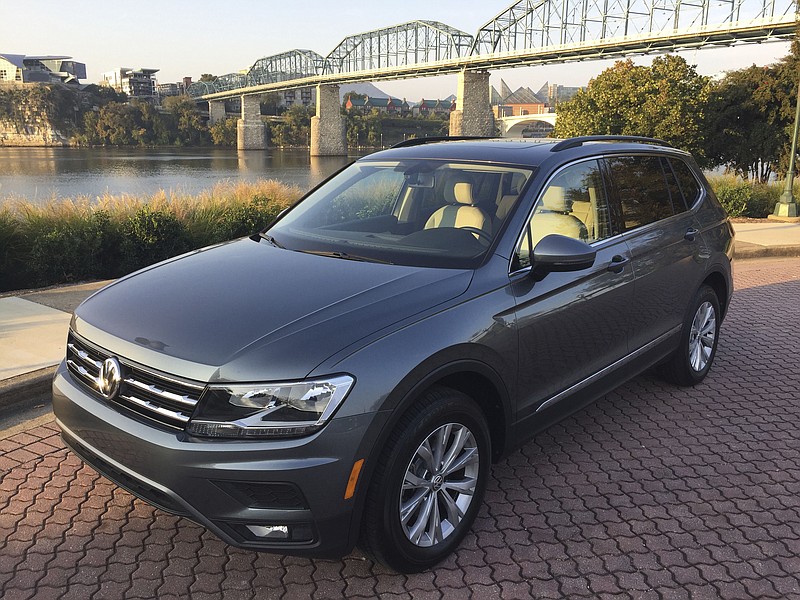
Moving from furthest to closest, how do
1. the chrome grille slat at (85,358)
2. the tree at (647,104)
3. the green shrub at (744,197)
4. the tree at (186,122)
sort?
1. the tree at (186,122)
2. the tree at (647,104)
3. the green shrub at (744,197)
4. the chrome grille slat at (85,358)

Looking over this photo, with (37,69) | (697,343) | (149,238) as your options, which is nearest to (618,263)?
(697,343)

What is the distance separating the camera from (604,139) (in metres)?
4.30

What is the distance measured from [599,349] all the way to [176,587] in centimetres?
243

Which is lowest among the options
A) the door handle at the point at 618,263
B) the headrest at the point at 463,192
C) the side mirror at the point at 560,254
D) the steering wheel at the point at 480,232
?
the door handle at the point at 618,263

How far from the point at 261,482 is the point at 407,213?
6.43 feet

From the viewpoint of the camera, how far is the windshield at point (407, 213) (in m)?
3.27

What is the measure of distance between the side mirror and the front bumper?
4.01ft

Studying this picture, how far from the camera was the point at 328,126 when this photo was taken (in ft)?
301

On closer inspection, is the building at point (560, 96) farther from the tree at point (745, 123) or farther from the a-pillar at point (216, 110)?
the a-pillar at point (216, 110)

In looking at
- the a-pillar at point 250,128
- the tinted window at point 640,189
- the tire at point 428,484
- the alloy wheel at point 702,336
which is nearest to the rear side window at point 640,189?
the tinted window at point 640,189

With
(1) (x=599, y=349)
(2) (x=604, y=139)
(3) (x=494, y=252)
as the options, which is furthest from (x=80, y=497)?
(2) (x=604, y=139)

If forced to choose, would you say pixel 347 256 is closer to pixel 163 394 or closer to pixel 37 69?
pixel 163 394

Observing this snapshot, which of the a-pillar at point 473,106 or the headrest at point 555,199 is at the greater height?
the a-pillar at point 473,106

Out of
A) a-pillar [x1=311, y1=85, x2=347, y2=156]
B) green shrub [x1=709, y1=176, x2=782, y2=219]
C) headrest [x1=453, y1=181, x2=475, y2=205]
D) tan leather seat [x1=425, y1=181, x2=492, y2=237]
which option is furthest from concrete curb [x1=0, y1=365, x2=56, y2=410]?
a-pillar [x1=311, y1=85, x2=347, y2=156]
